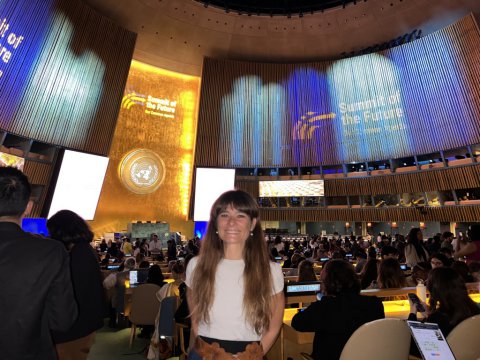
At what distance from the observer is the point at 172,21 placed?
51.2 feet

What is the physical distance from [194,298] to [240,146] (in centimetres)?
1603

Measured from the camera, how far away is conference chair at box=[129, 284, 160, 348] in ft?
13.7

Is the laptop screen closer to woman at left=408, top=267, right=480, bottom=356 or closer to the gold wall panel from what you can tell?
woman at left=408, top=267, right=480, bottom=356

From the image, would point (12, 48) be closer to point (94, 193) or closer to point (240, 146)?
point (94, 193)

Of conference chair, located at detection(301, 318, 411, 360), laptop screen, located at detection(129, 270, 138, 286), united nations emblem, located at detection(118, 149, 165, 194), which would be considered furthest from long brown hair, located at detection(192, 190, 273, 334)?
united nations emblem, located at detection(118, 149, 165, 194)

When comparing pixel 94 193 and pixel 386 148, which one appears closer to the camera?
pixel 94 193

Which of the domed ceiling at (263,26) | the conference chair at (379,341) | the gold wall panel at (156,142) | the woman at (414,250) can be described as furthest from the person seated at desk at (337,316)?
the domed ceiling at (263,26)

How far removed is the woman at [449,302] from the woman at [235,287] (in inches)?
54.7

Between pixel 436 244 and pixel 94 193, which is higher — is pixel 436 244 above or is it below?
below

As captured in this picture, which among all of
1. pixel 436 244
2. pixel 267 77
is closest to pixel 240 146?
pixel 267 77

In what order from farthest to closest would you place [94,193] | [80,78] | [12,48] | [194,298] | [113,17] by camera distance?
1. [113,17]
2. [94,193]
3. [80,78]
4. [12,48]
5. [194,298]

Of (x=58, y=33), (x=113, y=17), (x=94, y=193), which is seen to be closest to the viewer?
(x=58, y=33)

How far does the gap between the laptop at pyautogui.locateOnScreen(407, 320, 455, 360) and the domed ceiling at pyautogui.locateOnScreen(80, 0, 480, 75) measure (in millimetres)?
16660

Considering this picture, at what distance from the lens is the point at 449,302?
2152 mm
